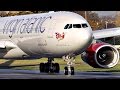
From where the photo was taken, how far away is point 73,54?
23000 mm

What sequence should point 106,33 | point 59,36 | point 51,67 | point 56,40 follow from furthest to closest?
point 106,33, point 51,67, point 56,40, point 59,36

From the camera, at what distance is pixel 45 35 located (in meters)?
24.3

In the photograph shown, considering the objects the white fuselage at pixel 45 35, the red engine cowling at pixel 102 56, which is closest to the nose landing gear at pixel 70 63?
the white fuselage at pixel 45 35

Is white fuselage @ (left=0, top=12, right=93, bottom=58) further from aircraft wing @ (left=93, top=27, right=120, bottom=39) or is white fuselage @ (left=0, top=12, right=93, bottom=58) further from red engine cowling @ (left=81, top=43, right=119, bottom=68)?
aircraft wing @ (left=93, top=27, right=120, bottom=39)

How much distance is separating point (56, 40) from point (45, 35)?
1.06 metres

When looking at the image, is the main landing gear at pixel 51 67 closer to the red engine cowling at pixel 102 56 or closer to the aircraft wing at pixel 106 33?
the red engine cowling at pixel 102 56

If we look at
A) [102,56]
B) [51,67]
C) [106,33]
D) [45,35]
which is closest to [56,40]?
[45,35]

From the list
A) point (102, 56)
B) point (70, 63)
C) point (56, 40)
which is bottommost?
point (70, 63)

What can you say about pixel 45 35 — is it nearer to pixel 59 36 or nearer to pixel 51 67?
pixel 59 36

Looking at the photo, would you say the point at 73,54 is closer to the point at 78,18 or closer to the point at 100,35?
the point at 78,18

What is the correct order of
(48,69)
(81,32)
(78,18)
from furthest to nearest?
(48,69) → (78,18) → (81,32)

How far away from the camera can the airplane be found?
74.2 feet
